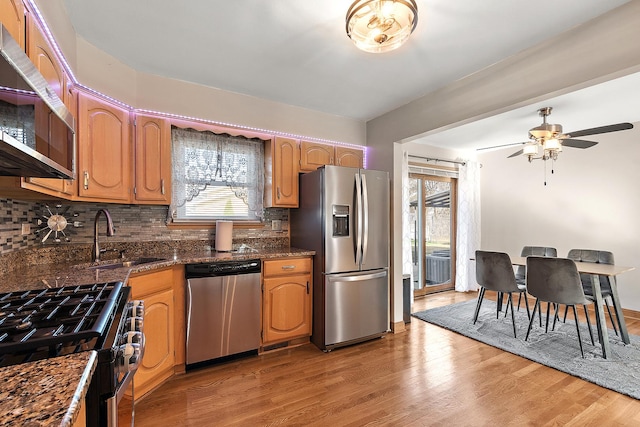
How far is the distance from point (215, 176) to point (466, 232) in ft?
13.9

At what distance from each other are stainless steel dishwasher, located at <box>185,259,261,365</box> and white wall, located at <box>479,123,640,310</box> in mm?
4483

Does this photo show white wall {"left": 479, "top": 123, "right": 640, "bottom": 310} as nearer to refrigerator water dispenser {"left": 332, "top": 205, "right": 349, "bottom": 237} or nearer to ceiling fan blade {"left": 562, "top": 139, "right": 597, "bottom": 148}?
ceiling fan blade {"left": 562, "top": 139, "right": 597, "bottom": 148}

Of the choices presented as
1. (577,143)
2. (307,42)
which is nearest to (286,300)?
(307,42)

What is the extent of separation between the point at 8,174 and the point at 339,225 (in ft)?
7.63

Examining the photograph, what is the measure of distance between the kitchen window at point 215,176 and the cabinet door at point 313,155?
458 millimetres

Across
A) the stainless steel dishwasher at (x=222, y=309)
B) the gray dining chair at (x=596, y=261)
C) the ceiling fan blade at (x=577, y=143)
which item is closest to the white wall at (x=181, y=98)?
the stainless steel dishwasher at (x=222, y=309)

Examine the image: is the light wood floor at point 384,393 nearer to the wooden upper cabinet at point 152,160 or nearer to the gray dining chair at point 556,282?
the gray dining chair at point 556,282

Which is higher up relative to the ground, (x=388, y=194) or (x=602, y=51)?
(x=602, y=51)

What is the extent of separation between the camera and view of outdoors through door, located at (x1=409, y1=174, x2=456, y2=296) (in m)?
4.84

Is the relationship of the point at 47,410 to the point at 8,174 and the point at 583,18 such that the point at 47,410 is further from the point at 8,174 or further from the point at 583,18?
the point at 583,18

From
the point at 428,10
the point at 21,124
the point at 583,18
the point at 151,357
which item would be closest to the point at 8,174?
the point at 21,124

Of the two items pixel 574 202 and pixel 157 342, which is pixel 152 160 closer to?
pixel 157 342

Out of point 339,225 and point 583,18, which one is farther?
point 339,225

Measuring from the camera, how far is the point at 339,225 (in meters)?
2.98
